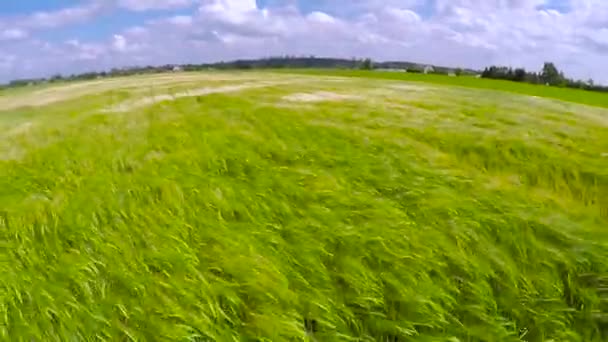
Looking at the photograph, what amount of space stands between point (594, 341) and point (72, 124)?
11.2 m

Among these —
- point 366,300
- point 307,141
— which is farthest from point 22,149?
point 366,300

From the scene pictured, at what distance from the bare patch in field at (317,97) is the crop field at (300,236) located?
16.6ft

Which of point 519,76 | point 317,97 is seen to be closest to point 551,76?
point 519,76

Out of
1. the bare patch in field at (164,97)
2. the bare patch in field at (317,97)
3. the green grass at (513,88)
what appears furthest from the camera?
the green grass at (513,88)

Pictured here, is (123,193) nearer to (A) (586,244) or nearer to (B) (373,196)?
(B) (373,196)

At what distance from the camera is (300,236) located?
6465mm

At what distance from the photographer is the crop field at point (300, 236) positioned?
5.34 metres

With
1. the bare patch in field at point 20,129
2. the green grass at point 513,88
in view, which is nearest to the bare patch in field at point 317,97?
the bare patch in field at point 20,129

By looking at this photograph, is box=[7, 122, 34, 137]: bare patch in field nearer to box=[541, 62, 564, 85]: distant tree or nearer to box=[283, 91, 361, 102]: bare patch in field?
box=[283, 91, 361, 102]: bare patch in field

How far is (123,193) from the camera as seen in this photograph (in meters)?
7.27

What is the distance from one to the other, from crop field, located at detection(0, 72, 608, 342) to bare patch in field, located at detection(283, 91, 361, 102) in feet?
16.6

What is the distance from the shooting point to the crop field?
17.5ft

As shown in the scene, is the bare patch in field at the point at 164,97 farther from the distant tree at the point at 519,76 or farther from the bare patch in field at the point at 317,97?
the distant tree at the point at 519,76

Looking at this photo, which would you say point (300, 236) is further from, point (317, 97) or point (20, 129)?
point (317, 97)
